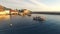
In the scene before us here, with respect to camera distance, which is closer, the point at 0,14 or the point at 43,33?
the point at 43,33

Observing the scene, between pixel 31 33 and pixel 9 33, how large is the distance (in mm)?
1922

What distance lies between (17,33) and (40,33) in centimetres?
208

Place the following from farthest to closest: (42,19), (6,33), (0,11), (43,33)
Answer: (0,11)
(42,19)
(43,33)
(6,33)

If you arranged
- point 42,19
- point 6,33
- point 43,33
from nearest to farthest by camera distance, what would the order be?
point 6,33 → point 43,33 → point 42,19

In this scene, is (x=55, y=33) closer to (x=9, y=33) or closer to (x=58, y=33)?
(x=58, y=33)

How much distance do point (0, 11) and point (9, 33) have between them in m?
19.3

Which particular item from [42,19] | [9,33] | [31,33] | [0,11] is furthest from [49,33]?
[0,11]

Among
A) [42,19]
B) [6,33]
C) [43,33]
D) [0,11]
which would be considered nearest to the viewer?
[6,33]

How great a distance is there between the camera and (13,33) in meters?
11.6

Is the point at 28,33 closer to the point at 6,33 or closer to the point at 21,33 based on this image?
the point at 21,33

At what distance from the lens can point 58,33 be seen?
12.6 metres

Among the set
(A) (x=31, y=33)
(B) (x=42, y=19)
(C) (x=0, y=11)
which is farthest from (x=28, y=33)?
(C) (x=0, y=11)

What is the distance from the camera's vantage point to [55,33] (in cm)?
1265

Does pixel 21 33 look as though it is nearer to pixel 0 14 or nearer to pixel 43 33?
pixel 43 33
